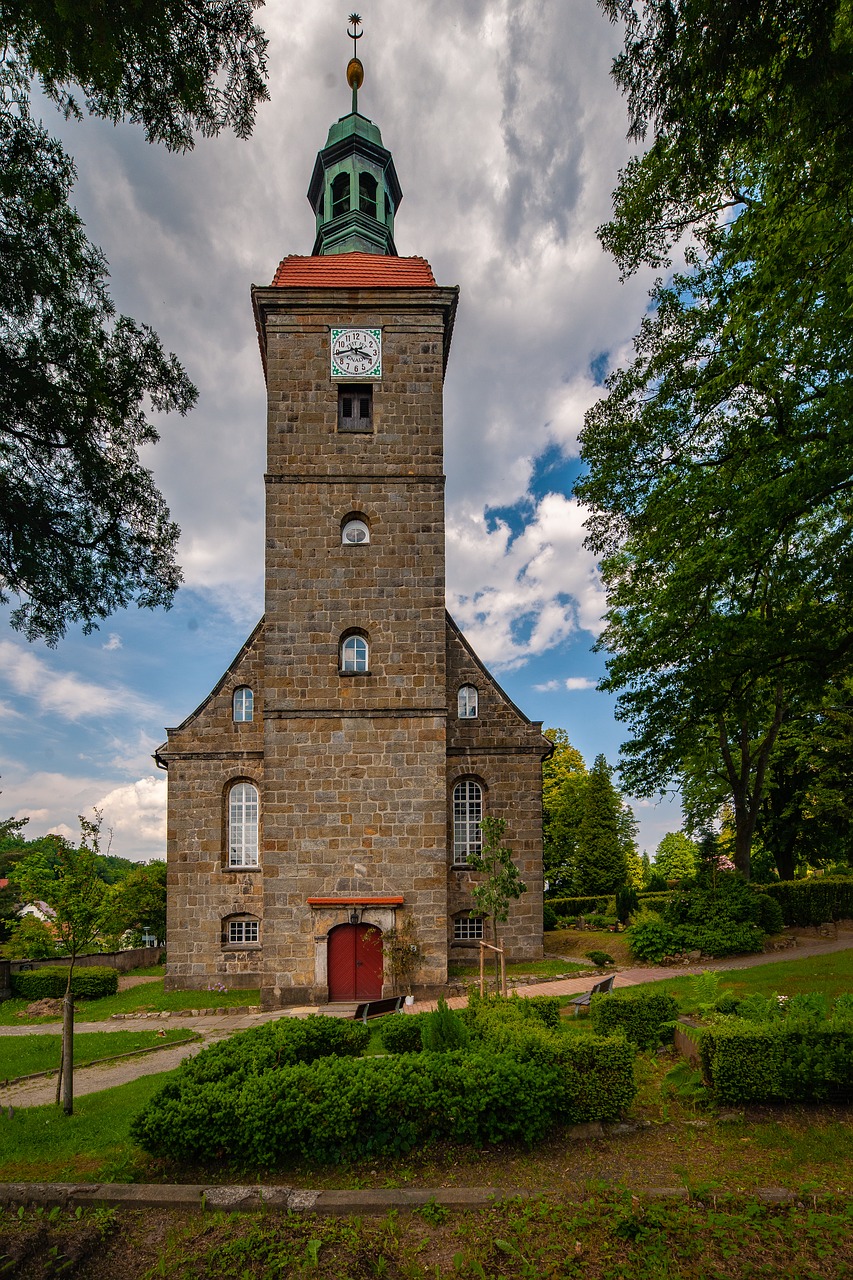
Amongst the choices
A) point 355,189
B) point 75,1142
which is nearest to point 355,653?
point 75,1142

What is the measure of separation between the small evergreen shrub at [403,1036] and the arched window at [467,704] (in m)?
11.9

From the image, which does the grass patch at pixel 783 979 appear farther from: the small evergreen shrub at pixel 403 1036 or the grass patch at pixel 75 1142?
the grass patch at pixel 75 1142

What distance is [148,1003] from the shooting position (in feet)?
64.1

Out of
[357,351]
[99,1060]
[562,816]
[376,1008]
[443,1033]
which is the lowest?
[99,1060]

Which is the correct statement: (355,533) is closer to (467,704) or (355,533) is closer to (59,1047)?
(467,704)

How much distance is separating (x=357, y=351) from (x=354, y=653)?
8452 mm

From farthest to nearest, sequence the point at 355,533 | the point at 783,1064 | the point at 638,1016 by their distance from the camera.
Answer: the point at 355,533
the point at 638,1016
the point at 783,1064

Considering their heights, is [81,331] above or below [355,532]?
below

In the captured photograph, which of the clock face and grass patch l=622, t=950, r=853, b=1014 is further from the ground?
the clock face

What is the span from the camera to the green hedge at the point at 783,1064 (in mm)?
7824

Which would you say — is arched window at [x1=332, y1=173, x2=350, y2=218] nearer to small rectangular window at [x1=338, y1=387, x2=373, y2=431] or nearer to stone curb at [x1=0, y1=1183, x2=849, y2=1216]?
small rectangular window at [x1=338, y1=387, x2=373, y2=431]

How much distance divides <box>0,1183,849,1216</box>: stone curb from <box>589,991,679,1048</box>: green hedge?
4231 millimetres

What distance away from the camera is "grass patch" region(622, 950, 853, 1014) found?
543 inches

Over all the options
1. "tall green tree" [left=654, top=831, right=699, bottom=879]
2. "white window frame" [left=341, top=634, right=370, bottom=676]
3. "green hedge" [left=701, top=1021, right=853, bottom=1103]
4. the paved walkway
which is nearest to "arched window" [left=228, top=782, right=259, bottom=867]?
the paved walkway
